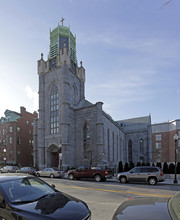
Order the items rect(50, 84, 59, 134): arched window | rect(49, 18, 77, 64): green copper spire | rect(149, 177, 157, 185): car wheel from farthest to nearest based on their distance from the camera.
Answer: rect(49, 18, 77, 64): green copper spire
rect(50, 84, 59, 134): arched window
rect(149, 177, 157, 185): car wheel

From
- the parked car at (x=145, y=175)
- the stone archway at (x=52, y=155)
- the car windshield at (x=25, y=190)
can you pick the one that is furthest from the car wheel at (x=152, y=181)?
the stone archway at (x=52, y=155)

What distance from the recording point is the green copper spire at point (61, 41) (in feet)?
126

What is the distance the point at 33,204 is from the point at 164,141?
202 feet

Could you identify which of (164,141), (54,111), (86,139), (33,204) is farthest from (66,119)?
(164,141)

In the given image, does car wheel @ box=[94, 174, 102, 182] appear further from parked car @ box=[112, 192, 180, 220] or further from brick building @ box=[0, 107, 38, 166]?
brick building @ box=[0, 107, 38, 166]

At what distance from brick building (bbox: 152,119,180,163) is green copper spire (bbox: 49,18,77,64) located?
3960cm

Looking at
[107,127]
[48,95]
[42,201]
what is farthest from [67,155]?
[42,201]

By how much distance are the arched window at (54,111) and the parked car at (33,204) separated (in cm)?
2923

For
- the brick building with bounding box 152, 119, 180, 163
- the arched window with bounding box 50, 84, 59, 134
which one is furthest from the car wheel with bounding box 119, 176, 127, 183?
the brick building with bounding box 152, 119, 180, 163

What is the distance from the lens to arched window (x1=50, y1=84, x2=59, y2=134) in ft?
110

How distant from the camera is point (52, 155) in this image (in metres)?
34.0

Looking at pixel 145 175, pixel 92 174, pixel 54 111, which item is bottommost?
pixel 92 174

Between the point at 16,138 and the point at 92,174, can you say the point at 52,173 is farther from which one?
the point at 16,138

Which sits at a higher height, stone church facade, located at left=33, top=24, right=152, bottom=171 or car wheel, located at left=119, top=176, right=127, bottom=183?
stone church facade, located at left=33, top=24, right=152, bottom=171
